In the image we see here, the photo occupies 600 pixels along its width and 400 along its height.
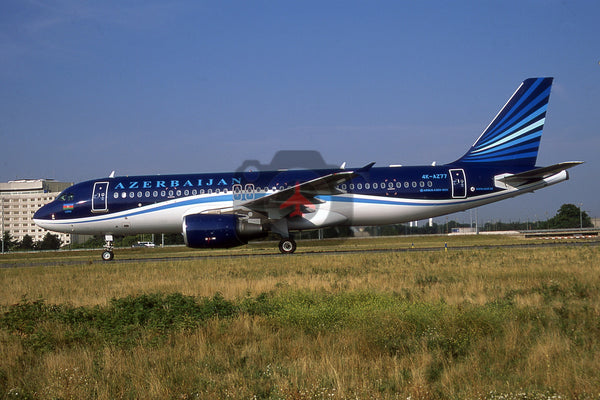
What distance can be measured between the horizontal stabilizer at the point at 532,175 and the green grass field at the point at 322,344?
39.5 feet

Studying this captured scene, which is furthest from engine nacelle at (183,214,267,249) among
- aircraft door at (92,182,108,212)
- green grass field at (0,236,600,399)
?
green grass field at (0,236,600,399)

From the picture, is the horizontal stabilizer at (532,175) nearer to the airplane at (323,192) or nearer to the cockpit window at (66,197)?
the airplane at (323,192)

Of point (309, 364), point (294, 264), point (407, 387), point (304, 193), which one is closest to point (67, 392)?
point (309, 364)

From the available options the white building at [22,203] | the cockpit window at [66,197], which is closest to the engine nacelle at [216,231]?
the cockpit window at [66,197]

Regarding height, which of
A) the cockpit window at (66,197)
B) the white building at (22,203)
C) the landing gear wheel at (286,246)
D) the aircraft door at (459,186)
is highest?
the white building at (22,203)

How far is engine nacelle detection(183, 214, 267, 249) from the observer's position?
66.6 feet

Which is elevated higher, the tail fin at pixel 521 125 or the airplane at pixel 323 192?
the tail fin at pixel 521 125

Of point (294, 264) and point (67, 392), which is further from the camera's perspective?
point (294, 264)

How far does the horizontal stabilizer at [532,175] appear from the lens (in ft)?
70.4

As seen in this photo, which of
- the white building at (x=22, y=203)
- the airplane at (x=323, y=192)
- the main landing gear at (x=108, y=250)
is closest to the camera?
the airplane at (x=323, y=192)

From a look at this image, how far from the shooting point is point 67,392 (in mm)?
4719

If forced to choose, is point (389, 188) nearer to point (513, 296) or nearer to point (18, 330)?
point (513, 296)

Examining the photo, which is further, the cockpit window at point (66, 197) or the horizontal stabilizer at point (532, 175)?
the cockpit window at point (66, 197)

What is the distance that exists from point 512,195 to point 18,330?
20413mm
